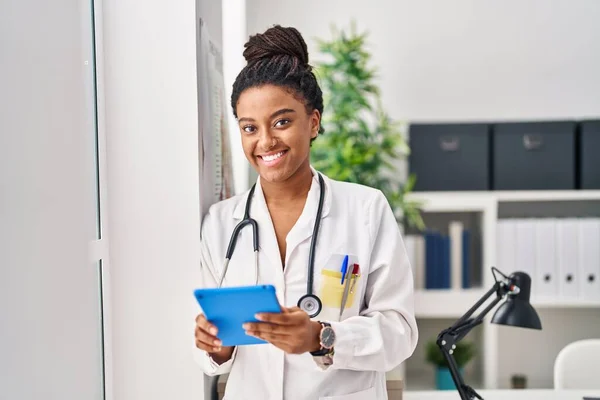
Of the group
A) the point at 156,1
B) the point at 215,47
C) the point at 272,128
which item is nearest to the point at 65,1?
the point at 156,1

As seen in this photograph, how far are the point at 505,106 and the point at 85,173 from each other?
264 centimetres

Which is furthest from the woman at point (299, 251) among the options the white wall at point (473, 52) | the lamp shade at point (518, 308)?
the white wall at point (473, 52)

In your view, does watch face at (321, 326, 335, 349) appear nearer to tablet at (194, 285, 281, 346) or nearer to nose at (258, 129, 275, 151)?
tablet at (194, 285, 281, 346)

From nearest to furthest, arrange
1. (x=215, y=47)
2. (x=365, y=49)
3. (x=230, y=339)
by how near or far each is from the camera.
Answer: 1. (x=230, y=339)
2. (x=215, y=47)
3. (x=365, y=49)

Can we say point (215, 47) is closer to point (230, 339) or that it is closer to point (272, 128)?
point (272, 128)

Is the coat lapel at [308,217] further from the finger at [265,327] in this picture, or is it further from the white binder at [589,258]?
the white binder at [589,258]

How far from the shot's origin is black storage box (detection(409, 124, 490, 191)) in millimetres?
3064

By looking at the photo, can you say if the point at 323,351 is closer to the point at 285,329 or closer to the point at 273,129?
the point at 285,329

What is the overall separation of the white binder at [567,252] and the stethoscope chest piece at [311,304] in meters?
2.18

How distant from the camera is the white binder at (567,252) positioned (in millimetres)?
3023

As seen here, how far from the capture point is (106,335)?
1.32 meters

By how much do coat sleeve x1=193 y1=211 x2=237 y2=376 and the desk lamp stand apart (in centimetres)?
54

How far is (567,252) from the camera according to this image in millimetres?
3027

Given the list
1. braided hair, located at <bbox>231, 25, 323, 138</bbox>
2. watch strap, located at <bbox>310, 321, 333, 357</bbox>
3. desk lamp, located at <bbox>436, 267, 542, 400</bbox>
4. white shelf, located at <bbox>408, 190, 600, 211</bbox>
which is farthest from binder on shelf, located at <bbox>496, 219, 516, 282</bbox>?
watch strap, located at <bbox>310, 321, 333, 357</bbox>
